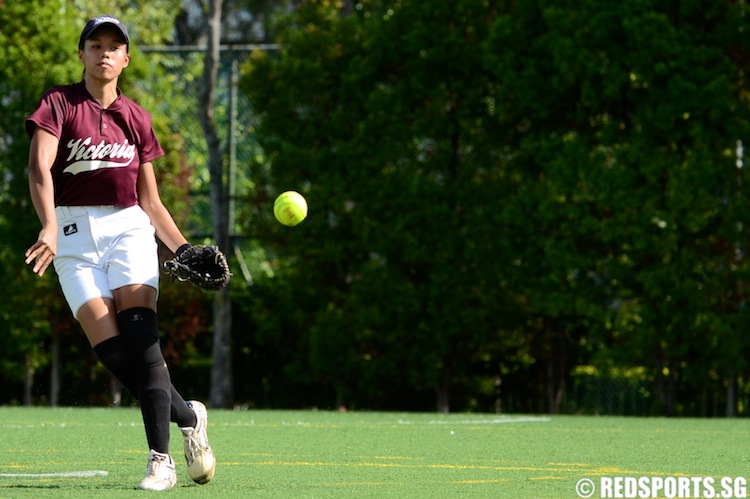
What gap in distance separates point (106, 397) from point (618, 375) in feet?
29.4

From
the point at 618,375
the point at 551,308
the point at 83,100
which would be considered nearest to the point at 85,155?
the point at 83,100

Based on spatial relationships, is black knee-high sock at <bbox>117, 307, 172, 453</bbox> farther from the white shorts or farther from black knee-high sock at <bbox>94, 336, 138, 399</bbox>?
the white shorts

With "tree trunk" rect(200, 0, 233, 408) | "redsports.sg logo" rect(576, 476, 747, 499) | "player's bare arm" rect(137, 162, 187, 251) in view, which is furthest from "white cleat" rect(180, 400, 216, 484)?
"tree trunk" rect(200, 0, 233, 408)

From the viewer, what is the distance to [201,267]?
7.21m

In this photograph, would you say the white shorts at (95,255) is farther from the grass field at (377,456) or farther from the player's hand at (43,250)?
the grass field at (377,456)

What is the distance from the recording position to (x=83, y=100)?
702cm

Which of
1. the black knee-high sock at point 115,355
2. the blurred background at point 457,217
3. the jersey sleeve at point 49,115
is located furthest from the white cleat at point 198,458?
the blurred background at point 457,217

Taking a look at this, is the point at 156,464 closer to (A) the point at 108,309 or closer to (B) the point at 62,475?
(A) the point at 108,309

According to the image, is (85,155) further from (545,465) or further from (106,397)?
(106,397)

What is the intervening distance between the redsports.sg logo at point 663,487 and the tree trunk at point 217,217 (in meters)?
16.2

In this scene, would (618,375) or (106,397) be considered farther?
(106,397)

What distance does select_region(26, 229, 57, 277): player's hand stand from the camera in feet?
21.2

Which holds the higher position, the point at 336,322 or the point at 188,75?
the point at 188,75

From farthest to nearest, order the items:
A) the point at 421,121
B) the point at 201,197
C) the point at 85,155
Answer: the point at 201,197 < the point at 421,121 < the point at 85,155
